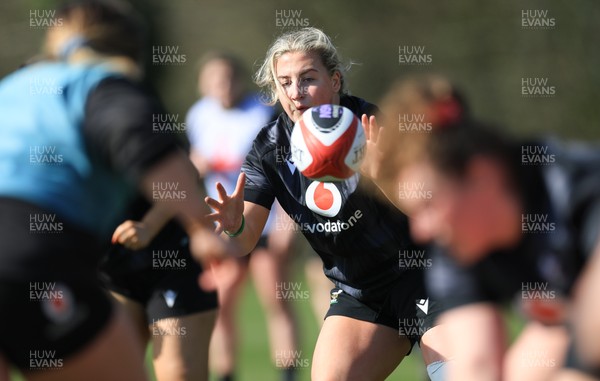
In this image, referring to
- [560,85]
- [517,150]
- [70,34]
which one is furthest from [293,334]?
[560,85]

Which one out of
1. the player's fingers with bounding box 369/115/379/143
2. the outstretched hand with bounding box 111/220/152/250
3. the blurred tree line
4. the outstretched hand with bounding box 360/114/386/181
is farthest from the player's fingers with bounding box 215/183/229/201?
the blurred tree line

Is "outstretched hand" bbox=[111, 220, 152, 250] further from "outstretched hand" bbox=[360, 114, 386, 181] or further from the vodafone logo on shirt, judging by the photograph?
"outstretched hand" bbox=[360, 114, 386, 181]

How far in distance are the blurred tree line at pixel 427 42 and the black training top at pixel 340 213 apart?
35.0ft

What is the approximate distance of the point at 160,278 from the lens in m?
5.87

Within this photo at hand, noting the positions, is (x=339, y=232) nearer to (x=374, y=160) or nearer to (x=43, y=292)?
(x=374, y=160)

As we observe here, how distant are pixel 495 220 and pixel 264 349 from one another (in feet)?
26.2

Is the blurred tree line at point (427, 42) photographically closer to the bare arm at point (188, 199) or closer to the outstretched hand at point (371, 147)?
the outstretched hand at point (371, 147)

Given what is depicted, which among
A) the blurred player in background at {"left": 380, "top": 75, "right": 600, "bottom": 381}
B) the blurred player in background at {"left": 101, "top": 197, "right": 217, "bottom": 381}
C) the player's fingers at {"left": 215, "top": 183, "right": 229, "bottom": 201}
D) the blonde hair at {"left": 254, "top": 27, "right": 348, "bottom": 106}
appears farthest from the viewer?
the blurred player in background at {"left": 101, "top": 197, "right": 217, "bottom": 381}

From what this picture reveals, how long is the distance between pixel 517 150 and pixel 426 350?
86.6 inches

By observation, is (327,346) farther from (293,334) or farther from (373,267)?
(293,334)

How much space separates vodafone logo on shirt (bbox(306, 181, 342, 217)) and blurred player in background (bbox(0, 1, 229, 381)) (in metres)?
1.67

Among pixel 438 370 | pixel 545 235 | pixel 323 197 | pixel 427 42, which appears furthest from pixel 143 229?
pixel 427 42

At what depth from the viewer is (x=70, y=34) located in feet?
12.2

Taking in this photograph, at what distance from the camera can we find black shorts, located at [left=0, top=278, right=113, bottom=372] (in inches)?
132
